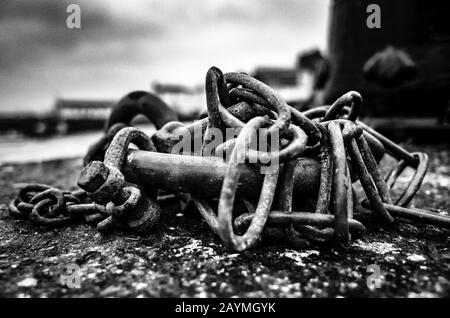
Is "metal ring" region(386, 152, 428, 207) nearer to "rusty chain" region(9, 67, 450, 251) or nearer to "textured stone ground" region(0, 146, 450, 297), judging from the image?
"rusty chain" region(9, 67, 450, 251)

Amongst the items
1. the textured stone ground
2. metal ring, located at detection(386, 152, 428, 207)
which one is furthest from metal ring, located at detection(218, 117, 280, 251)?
metal ring, located at detection(386, 152, 428, 207)

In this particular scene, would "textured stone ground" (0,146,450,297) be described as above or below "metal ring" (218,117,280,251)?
below

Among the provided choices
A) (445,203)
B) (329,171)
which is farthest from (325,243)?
(445,203)

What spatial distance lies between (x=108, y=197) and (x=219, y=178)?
37 cm

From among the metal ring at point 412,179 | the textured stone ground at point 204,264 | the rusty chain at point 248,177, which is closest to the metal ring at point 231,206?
the rusty chain at point 248,177

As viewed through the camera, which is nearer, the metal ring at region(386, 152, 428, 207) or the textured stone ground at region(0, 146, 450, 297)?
the textured stone ground at region(0, 146, 450, 297)

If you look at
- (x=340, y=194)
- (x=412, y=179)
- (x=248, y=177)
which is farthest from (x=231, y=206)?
(x=412, y=179)

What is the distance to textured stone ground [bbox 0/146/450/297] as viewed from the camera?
815mm

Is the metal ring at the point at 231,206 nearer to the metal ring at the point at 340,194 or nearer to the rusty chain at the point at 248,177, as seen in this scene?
the rusty chain at the point at 248,177

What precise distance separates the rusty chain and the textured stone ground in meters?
0.06

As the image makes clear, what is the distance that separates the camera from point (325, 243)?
1.01 m

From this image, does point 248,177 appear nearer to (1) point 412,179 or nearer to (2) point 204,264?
(2) point 204,264
